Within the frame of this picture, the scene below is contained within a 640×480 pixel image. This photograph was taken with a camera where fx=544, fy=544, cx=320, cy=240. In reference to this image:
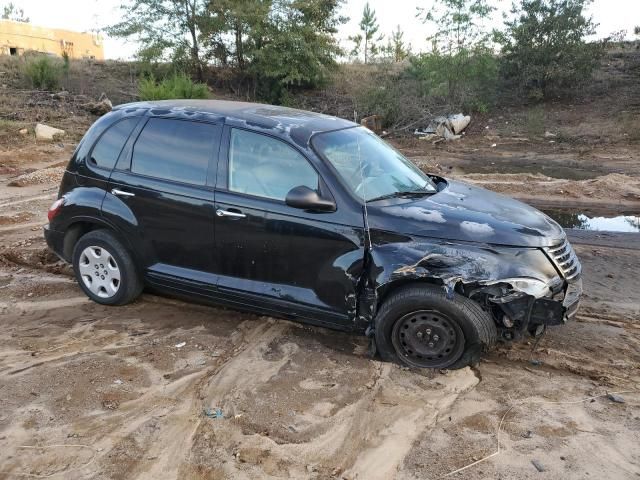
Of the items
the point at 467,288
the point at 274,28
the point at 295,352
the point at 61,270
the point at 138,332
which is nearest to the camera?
the point at 467,288

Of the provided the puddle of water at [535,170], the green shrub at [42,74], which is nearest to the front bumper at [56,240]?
the puddle of water at [535,170]

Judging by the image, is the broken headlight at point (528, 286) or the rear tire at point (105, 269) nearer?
the broken headlight at point (528, 286)

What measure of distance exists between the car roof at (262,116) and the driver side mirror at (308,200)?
0.45 metres

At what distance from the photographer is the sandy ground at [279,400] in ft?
10.1

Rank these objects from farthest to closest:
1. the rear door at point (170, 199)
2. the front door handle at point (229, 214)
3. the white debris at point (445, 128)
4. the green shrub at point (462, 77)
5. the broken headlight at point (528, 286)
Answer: the green shrub at point (462, 77)
the white debris at point (445, 128)
the rear door at point (170, 199)
the front door handle at point (229, 214)
the broken headlight at point (528, 286)

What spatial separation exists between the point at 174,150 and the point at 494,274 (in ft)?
9.29

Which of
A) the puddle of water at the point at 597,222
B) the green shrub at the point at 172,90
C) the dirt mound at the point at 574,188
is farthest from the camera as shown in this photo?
the green shrub at the point at 172,90

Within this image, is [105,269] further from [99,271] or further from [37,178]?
[37,178]

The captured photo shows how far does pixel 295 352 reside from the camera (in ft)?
14.3

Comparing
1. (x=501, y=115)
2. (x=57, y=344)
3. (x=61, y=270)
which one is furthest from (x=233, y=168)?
(x=501, y=115)

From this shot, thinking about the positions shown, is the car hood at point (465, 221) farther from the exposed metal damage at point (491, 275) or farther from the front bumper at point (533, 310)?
the front bumper at point (533, 310)

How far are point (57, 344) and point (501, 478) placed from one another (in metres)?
3.48

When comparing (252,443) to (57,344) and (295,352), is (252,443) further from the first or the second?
(57,344)

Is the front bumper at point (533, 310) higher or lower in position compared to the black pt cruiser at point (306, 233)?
lower
